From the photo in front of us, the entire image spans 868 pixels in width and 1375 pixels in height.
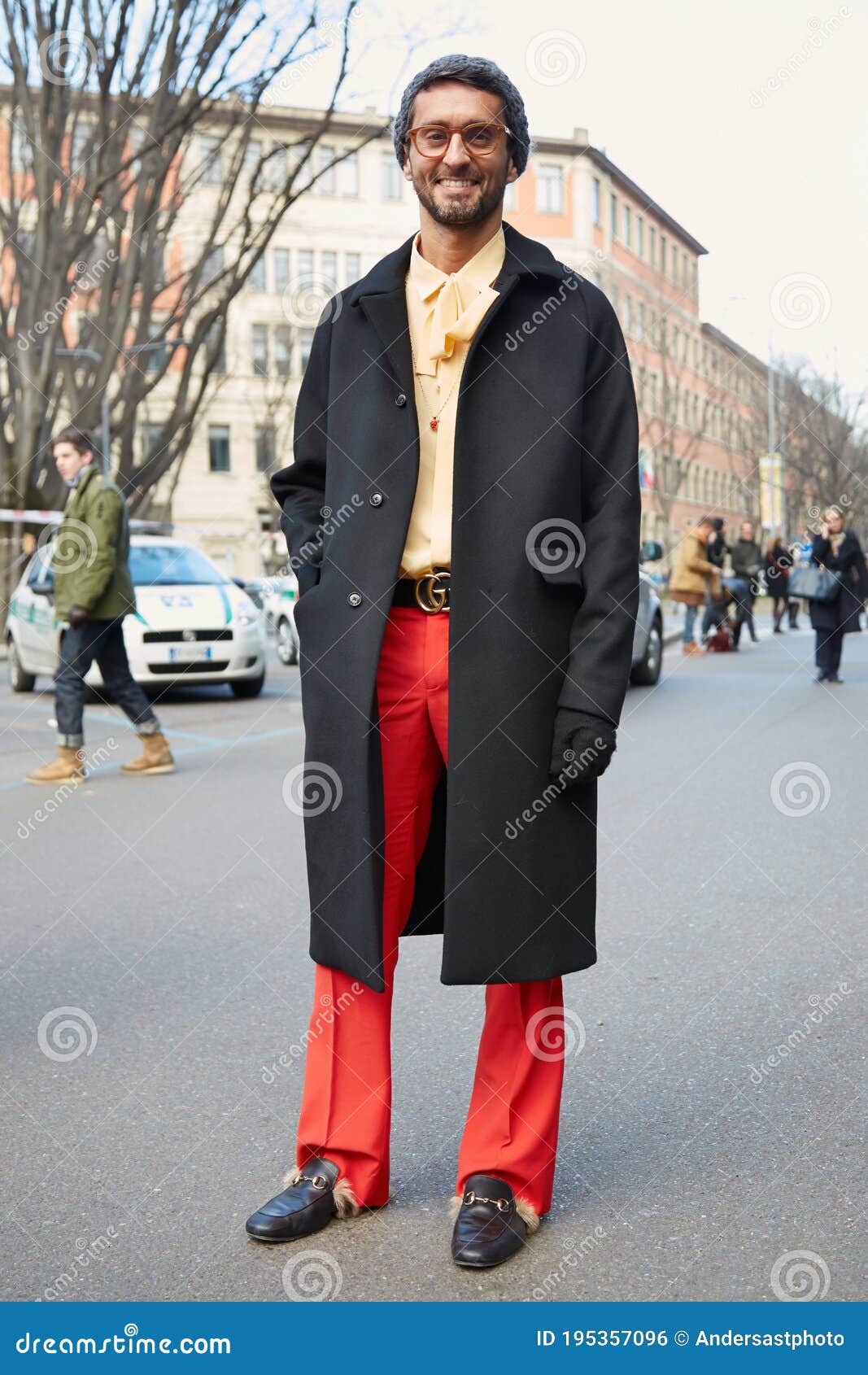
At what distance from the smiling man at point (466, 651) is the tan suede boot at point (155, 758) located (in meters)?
7.00

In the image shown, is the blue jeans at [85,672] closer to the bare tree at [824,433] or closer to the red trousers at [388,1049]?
the red trousers at [388,1049]

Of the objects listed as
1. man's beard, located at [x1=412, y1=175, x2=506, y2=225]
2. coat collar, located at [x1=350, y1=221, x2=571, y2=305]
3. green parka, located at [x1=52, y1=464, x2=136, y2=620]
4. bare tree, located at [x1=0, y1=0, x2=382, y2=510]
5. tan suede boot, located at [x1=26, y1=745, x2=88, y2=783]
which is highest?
bare tree, located at [x1=0, y1=0, x2=382, y2=510]

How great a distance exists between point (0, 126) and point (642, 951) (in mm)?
26245

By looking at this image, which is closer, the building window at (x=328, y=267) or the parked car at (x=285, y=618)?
the parked car at (x=285, y=618)

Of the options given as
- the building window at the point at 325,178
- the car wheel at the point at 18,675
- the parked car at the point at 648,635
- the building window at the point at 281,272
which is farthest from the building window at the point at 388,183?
the car wheel at the point at 18,675

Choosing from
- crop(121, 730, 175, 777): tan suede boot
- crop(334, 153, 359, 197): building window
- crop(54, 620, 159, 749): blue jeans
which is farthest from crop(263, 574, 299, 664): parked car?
crop(334, 153, 359, 197): building window

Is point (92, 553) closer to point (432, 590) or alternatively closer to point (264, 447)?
point (432, 590)

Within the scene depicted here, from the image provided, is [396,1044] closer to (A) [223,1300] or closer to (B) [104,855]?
(A) [223,1300]

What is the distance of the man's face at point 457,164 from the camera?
122 inches

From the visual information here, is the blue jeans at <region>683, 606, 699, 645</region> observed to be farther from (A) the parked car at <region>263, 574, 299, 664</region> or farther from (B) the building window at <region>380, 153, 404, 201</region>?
(B) the building window at <region>380, 153, 404, 201</region>

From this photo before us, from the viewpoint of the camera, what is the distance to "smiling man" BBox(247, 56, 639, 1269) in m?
3.10

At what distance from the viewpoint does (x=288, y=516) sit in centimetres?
338

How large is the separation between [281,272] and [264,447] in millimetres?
11500

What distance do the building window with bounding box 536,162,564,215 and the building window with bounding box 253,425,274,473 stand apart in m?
13.8
